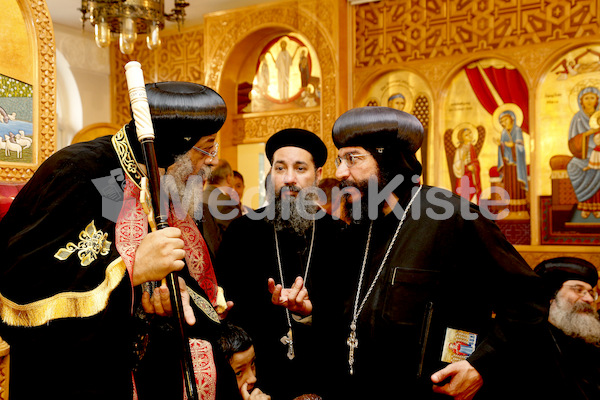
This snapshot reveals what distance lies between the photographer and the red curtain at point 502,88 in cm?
740

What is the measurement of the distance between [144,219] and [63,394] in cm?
56

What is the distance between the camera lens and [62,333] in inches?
64.9

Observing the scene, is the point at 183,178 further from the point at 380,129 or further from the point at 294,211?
the point at 294,211

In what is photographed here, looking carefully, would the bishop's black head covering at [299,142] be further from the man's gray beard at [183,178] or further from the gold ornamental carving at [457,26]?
the gold ornamental carving at [457,26]

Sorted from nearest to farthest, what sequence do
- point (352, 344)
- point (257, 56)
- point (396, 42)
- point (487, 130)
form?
point (352, 344), point (487, 130), point (396, 42), point (257, 56)

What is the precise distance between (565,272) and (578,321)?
50cm

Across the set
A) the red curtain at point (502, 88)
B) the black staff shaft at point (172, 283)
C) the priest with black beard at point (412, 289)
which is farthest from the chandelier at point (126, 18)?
the black staff shaft at point (172, 283)

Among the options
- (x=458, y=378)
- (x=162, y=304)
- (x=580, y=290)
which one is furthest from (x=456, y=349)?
(x=580, y=290)

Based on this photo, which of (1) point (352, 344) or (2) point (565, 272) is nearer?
(1) point (352, 344)

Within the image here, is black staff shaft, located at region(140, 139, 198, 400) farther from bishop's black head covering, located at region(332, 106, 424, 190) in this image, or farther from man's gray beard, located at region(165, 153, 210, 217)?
bishop's black head covering, located at region(332, 106, 424, 190)

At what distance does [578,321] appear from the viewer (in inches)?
173

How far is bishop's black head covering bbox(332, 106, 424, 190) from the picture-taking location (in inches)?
94.5

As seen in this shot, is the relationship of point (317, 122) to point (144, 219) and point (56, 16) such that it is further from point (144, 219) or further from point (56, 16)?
point (144, 219)

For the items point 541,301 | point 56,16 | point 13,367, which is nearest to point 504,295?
point 541,301
